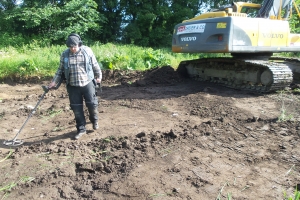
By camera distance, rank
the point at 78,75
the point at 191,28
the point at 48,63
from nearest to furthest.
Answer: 1. the point at 78,75
2. the point at 191,28
3. the point at 48,63

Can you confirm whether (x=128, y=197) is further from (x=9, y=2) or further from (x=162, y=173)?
(x=9, y=2)

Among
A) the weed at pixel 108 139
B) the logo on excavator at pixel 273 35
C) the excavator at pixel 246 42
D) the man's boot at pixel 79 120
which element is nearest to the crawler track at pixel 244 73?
the excavator at pixel 246 42

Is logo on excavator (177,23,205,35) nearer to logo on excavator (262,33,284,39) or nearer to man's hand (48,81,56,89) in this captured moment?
logo on excavator (262,33,284,39)

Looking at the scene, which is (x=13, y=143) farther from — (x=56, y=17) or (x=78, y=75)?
(x=56, y=17)

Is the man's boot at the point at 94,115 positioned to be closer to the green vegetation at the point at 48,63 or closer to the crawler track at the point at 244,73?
the crawler track at the point at 244,73

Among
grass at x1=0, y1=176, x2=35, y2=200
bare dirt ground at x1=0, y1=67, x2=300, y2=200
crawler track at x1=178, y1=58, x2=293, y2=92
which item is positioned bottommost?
grass at x1=0, y1=176, x2=35, y2=200

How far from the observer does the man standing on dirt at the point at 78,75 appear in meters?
4.55

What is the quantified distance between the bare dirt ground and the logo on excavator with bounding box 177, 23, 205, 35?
5.63 feet

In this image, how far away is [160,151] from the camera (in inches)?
162

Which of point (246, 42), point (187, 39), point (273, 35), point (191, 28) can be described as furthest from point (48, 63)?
point (273, 35)

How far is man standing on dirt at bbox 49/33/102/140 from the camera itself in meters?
4.55

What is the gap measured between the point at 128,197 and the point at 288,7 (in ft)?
24.2

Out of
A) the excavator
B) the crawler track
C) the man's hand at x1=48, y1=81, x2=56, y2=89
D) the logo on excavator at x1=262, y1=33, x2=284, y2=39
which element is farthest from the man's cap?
the logo on excavator at x1=262, y1=33, x2=284, y2=39

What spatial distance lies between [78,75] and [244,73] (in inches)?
192
